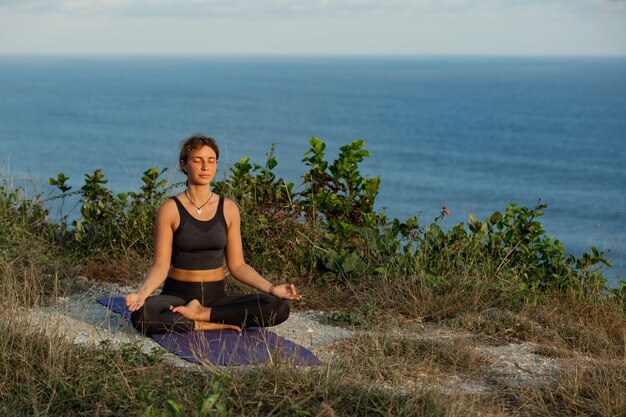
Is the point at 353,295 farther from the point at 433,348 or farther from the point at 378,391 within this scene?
the point at 378,391

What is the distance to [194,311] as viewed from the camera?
5.97 metres

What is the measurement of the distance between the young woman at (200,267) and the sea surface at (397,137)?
335cm

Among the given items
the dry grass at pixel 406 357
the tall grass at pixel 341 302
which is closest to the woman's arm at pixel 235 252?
the tall grass at pixel 341 302

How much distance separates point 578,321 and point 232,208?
2.61m

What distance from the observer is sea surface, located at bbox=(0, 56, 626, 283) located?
48.5m

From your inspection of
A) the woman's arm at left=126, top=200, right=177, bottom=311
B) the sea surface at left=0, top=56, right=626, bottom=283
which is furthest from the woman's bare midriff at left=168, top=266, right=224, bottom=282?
the sea surface at left=0, top=56, right=626, bottom=283

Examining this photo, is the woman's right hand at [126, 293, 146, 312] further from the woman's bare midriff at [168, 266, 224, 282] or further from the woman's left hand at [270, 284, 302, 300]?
the woman's left hand at [270, 284, 302, 300]

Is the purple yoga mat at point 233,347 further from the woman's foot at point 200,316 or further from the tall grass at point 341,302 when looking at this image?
the tall grass at point 341,302

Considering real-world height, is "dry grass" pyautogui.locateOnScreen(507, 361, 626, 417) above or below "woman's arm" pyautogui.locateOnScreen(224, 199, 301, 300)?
below

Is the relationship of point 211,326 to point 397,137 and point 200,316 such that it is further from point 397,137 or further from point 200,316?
point 397,137

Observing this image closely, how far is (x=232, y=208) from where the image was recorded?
6.26 metres

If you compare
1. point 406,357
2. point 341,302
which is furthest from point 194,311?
point 406,357

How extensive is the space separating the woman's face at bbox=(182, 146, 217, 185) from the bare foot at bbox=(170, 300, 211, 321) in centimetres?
84

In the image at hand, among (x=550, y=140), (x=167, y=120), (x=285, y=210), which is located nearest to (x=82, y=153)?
(x=167, y=120)
